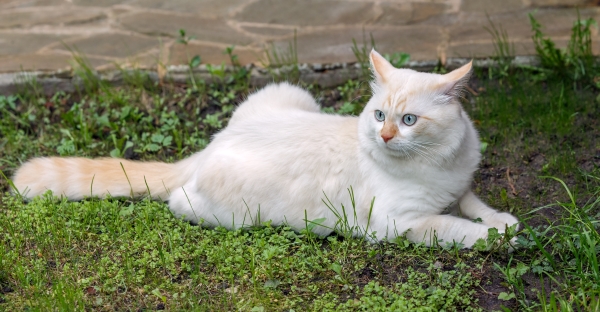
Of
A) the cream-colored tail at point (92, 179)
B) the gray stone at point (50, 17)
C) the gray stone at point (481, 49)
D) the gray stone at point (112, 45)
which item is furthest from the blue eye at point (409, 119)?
the gray stone at point (50, 17)

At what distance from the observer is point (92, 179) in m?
4.10

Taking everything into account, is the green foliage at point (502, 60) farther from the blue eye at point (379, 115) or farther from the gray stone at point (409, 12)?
the blue eye at point (379, 115)

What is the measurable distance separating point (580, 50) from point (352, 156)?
2.38 meters

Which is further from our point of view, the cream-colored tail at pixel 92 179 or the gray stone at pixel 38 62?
the gray stone at pixel 38 62

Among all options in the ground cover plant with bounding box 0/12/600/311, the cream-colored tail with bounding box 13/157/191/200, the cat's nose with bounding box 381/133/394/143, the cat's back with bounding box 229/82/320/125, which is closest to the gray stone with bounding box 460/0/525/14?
the ground cover plant with bounding box 0/12/600/311

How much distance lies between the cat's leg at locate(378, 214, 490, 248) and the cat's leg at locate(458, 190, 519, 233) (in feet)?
0.33

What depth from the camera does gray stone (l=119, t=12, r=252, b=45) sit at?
6.14 metres

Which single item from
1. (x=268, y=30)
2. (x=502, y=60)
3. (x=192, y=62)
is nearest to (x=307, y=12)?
(x=268, y=30)

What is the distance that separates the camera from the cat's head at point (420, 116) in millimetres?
3438

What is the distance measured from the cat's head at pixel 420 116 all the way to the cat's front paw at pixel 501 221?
475 millimetres

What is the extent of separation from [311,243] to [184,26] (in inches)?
127

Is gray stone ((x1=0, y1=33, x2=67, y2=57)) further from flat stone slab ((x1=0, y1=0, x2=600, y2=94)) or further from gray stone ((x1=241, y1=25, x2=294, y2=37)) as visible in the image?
gray stone ((x1=241, y1=25, x2=294, y2=37))

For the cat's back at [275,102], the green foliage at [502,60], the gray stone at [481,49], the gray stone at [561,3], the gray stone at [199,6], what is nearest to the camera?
the cat's back at [275,102]

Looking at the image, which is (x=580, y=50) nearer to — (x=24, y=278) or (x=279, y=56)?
(x=279, y=56)
